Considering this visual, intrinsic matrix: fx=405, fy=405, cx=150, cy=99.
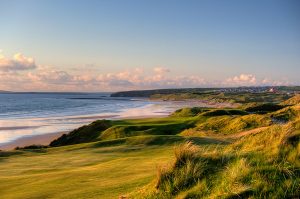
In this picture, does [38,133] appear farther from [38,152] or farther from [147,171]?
[147,171]

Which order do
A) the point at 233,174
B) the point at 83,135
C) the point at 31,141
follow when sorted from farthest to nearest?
1. the point at 31,141
2. the point at 83,135
3. the point at 233,174

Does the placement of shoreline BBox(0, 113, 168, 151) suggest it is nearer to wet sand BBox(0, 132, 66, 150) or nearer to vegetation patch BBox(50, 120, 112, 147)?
wet sand BBox(0, 132, 66, 150)

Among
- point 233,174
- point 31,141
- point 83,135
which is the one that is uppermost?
point 233,174

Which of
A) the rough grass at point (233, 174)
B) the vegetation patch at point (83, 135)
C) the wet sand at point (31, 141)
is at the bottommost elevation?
the wet sand at point (31, 141)

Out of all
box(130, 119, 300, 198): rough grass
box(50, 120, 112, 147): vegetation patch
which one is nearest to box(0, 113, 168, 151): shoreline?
box(50, 120, 112, 147): vegetation patch

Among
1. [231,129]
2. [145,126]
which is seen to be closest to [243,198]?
[231,129]

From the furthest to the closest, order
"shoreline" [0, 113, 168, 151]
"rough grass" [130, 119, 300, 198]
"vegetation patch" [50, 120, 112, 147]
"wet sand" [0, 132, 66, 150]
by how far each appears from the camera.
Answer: "wet sand" [0, 132, 66, 150] → "shoreline" [0, 113, 168, 151] → "vegetation patch" [50, 120, 112, 147] → "rough grass" [130, 119, 300, 198]

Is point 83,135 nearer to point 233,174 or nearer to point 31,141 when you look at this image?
point 31,141

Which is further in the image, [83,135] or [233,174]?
[83,135]

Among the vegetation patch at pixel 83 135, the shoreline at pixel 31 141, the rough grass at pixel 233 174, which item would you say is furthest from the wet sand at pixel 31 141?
the rough grass at pixel 233 174

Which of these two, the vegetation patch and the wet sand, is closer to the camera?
the vegetation patch

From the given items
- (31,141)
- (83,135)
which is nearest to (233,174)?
(83,135)

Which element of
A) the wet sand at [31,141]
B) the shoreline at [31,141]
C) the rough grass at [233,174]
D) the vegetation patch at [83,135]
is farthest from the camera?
the wet sand at [31,141]

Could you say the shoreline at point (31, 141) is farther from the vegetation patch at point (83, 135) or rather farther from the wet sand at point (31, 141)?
the vegetation patch at point (83, 135)
